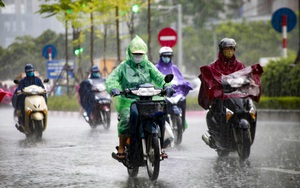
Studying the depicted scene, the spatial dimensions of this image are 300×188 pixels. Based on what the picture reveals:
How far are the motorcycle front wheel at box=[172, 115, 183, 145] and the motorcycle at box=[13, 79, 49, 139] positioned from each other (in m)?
3.20

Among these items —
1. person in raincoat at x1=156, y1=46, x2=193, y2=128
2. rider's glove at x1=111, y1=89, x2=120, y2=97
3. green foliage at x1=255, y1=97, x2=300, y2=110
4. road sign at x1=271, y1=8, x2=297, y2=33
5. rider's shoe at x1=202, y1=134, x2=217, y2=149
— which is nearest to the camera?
rider's glove at x1=111, y1=89, x2=120, y2=97

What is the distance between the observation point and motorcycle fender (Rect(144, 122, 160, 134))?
8922 mm

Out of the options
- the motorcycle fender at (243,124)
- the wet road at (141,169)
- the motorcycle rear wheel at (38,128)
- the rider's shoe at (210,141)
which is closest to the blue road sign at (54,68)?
the wet road at (141,169)

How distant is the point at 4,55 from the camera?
4694cm

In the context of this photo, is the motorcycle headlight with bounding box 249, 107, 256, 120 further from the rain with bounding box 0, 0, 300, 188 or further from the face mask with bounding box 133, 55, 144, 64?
the face mask with bounding box 133, 55, 144, 64

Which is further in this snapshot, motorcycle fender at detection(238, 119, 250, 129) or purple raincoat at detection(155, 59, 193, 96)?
purple raincoat at detection(155, 59, 193, 96)

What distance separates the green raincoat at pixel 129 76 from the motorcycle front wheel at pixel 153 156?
22.1 inches

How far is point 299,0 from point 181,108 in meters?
60.9

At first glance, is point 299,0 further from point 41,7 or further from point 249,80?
point 249,80

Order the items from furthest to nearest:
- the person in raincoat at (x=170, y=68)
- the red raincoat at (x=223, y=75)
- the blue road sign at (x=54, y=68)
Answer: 1. the blue road sign at (x=54, y=68)
2. the person in raincoat at (x=170, y=68)
3. the red raincoat at (x=223, y=75)

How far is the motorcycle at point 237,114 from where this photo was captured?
10.9 m

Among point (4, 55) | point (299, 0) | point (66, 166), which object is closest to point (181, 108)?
point (66, 166)

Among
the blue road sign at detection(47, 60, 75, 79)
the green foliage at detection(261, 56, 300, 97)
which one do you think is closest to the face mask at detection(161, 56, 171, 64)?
the green foliage at detection(261, 56, 300, 97)

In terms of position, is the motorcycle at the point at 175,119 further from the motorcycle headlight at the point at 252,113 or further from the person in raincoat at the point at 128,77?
the person in raincoat at the point at 128,77
